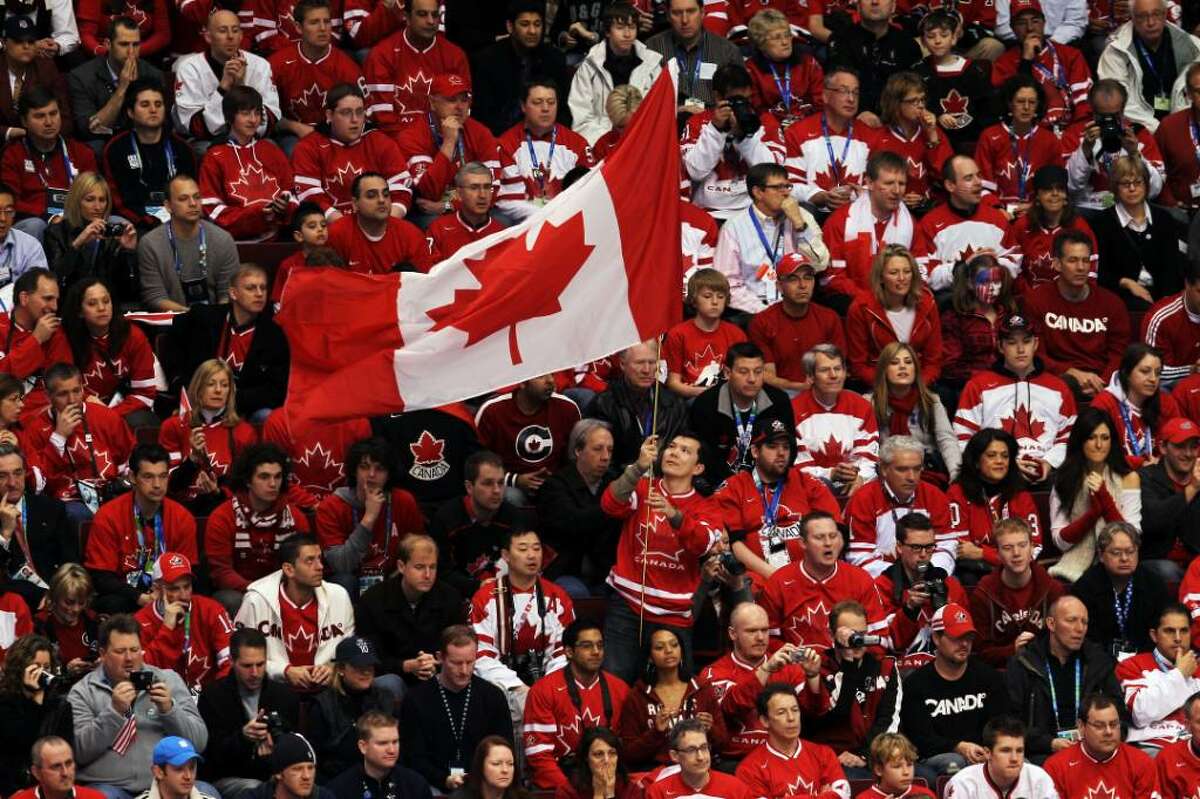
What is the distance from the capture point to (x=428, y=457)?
15.3 metres

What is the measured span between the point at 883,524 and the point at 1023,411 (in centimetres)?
142

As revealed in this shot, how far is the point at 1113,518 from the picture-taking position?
49.5 feet

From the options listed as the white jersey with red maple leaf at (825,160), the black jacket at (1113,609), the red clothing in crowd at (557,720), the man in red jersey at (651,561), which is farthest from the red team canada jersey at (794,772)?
the white jersey with red maple leaf at (825,160)

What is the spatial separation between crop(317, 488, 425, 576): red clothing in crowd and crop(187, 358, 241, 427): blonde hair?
772 millimetres

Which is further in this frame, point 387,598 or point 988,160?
point 988,160

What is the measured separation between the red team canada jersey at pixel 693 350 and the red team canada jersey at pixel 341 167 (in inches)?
87.9

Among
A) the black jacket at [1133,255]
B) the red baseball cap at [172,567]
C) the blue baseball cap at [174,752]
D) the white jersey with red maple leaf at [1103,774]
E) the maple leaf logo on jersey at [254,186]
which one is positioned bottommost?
the black jacket at [1133,255]

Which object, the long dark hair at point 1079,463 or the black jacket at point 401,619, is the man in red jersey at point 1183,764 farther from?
the black jacket at point 401,619

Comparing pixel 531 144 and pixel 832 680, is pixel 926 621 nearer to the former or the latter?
pixel 832 680

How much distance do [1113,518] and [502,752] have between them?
392 centimetres

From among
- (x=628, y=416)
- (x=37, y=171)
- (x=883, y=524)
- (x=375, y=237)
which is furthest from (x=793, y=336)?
(x=37, y=171)

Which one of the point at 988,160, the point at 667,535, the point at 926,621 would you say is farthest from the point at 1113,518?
the point at 988,160

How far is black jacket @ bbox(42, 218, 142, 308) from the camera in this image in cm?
1616

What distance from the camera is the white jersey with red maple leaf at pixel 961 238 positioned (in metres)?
17.0
